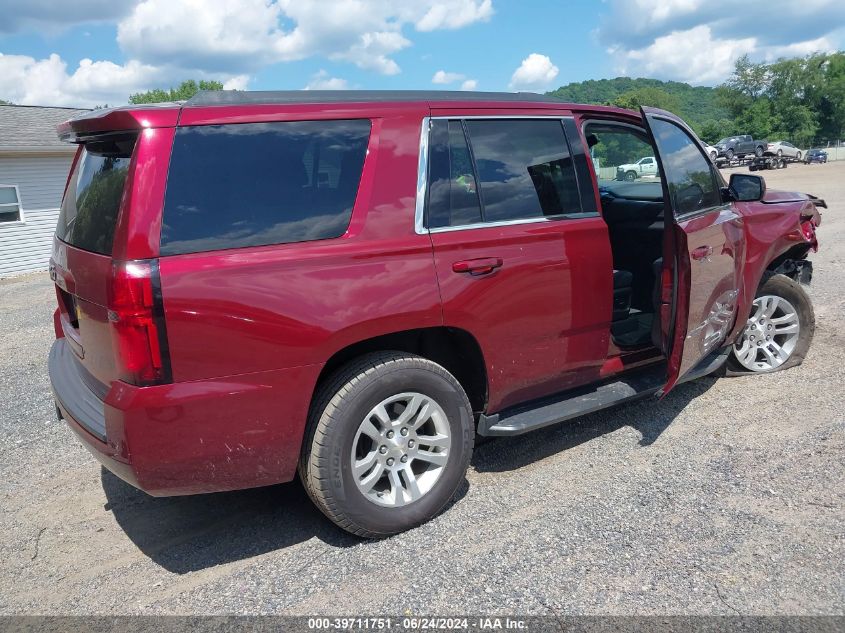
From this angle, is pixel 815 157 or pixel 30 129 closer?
pixel 30 129

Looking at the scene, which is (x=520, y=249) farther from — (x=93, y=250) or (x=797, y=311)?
(x=797, y=311)

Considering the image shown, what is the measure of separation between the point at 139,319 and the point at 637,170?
12.7ft

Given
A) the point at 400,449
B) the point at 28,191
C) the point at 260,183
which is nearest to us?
the point at 260,183

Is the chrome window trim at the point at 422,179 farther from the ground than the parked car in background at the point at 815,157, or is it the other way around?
the chrome window trim at the point at 422,179

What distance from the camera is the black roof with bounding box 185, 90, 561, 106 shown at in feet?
9.82

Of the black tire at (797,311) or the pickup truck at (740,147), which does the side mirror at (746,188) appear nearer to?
the black tire at (797,311)

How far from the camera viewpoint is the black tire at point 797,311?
16.9ft

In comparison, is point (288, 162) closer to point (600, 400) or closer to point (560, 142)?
point (560, 142)

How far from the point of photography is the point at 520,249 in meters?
3.54

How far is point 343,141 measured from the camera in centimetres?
316

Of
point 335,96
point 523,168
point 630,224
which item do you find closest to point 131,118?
point 335,96

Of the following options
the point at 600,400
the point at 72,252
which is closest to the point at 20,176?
the point at 72,252

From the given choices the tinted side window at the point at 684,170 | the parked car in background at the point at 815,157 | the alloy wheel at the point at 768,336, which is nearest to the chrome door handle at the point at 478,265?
the tinted side window at the point at 684,170

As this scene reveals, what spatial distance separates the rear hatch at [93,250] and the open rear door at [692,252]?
2.79 metres
